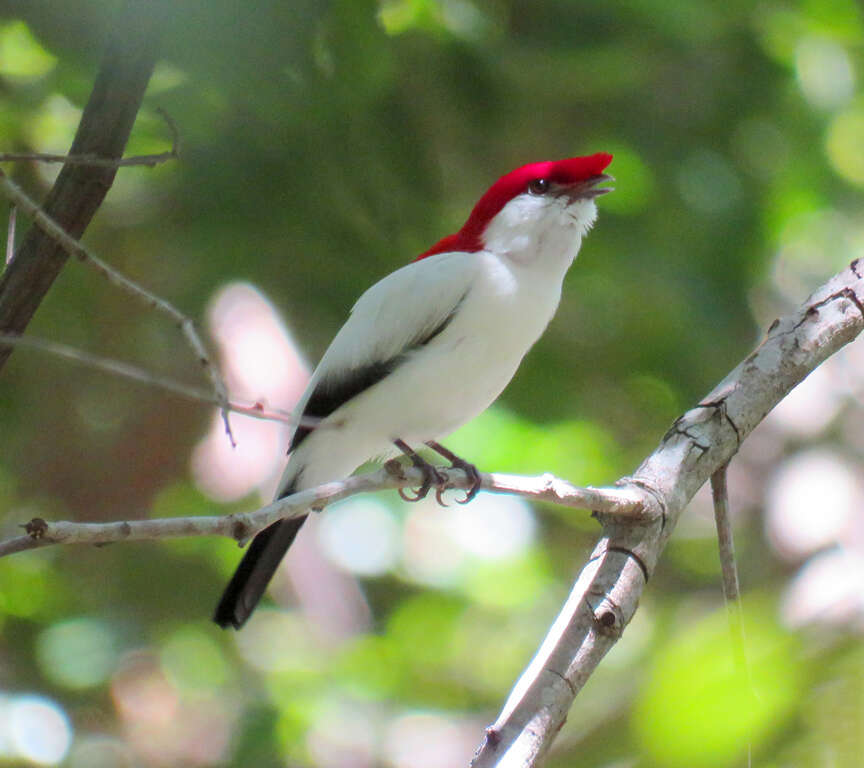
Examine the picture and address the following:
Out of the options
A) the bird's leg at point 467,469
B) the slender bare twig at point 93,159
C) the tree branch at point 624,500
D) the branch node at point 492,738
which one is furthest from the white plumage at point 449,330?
the branch node at point 492,738

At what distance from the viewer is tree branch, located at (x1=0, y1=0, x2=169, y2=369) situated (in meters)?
2.50

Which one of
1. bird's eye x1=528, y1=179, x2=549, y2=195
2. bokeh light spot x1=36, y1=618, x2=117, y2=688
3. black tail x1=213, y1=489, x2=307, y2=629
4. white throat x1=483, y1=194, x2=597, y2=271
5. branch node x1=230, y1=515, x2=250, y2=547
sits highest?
bird's eye x1=528, y1=179, x2=549, y2=195

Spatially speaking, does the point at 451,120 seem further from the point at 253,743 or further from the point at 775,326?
the point at 253,743

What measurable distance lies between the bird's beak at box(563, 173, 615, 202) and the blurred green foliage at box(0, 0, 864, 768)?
1.42ft

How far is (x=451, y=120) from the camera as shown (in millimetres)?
4230

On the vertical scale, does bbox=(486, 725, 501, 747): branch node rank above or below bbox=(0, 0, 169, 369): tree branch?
below

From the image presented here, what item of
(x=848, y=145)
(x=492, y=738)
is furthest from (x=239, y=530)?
(x=848, y=145)

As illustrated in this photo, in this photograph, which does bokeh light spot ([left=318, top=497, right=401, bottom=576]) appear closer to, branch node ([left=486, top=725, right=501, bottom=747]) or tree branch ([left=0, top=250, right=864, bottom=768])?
tree branch ([left=0, top=250, right=864, bottom=768])

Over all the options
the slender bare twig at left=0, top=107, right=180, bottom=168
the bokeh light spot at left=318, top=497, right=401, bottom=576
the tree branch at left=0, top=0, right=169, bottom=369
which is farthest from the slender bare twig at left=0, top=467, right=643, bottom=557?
the bokeh light spot at left=318, top=497, right=401, bottom=576

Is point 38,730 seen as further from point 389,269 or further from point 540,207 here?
point 540,207

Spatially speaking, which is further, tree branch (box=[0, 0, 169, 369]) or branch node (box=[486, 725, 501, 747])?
tree branch (box=[0, 0, 169, 369])

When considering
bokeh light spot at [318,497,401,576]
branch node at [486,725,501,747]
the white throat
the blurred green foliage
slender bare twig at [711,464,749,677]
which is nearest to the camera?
branch node at [486,725,501,747]

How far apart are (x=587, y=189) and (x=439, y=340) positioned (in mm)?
865

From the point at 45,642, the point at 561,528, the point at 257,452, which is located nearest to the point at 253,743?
the point at 45,642
